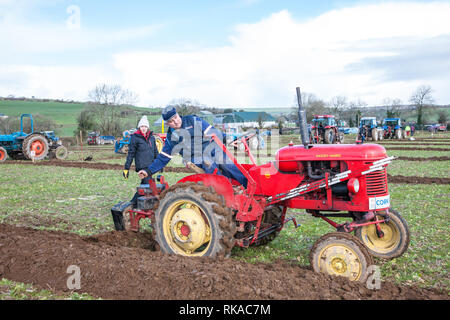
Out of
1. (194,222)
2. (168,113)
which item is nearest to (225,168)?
(194,222)

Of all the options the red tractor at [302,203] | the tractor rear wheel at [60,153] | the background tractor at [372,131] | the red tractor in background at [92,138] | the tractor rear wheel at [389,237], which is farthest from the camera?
the red tractor in background at [92,138]

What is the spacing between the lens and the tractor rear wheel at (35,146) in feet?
61.8

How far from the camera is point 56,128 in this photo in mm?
40594

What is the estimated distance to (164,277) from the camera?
11.9 ft

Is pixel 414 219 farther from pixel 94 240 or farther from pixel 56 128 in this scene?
pixel 56 128

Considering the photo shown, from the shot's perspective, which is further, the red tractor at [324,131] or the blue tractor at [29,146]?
the red tractor at [324,131]

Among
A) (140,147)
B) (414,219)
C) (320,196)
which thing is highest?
(140,147)

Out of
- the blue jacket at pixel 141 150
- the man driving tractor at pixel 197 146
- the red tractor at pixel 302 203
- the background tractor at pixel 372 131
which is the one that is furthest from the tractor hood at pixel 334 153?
the background tractor at pixel 372 131

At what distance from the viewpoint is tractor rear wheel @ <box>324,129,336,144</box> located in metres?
28.1

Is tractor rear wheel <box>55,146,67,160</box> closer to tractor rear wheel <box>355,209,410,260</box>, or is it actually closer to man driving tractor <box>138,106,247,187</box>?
man driving tractor <box>138,106,247,187</box>

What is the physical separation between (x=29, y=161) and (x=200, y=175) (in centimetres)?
1728

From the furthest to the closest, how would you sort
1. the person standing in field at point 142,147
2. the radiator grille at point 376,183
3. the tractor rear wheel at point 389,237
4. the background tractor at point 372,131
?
the background tractor at point 372,131 < the person standing in field at point 142,147 < the tractor rear wheel at point 389,237 < the radiator grille at point 376,183

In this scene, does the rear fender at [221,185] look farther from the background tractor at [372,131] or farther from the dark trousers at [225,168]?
the background tractor at [372,131]
